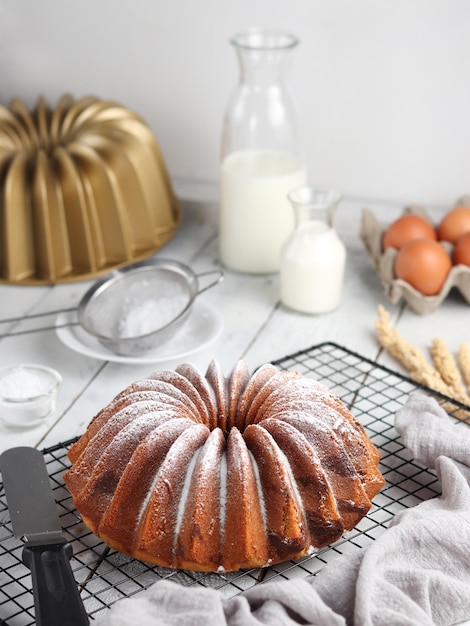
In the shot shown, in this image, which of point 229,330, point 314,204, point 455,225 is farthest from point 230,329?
point 455,225

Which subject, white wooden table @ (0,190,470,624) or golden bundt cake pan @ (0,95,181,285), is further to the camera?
golden bundt cake pan @ (0,95,181,285)

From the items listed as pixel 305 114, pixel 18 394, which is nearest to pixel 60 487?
pixel 18 394

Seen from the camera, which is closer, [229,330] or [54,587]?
[54,587]

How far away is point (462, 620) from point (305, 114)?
1391 mm

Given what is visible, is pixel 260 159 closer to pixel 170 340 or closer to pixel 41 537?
pixel 170 340

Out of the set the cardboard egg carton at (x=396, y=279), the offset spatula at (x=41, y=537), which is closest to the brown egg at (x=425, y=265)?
the cardboard egg carton at (x=396, y=279)

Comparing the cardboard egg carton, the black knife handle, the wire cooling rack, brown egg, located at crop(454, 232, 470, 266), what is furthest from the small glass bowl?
brown egg, located at crop(454, 232, 470, 266)

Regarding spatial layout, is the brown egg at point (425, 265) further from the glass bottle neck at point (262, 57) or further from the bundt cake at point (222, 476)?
the bundt cake at point (222, 476)

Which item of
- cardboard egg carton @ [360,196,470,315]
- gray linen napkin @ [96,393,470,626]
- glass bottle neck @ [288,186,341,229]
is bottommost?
cardboard egg carton @ [360,196,470,315]

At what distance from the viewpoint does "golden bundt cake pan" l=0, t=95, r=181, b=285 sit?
Result: 1832 millimetres

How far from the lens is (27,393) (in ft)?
4.71

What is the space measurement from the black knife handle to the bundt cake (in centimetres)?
8

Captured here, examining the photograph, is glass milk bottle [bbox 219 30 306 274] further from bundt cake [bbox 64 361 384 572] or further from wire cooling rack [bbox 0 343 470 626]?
bundt cake [bbox 64 361 384 572]

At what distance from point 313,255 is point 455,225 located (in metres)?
0.33
